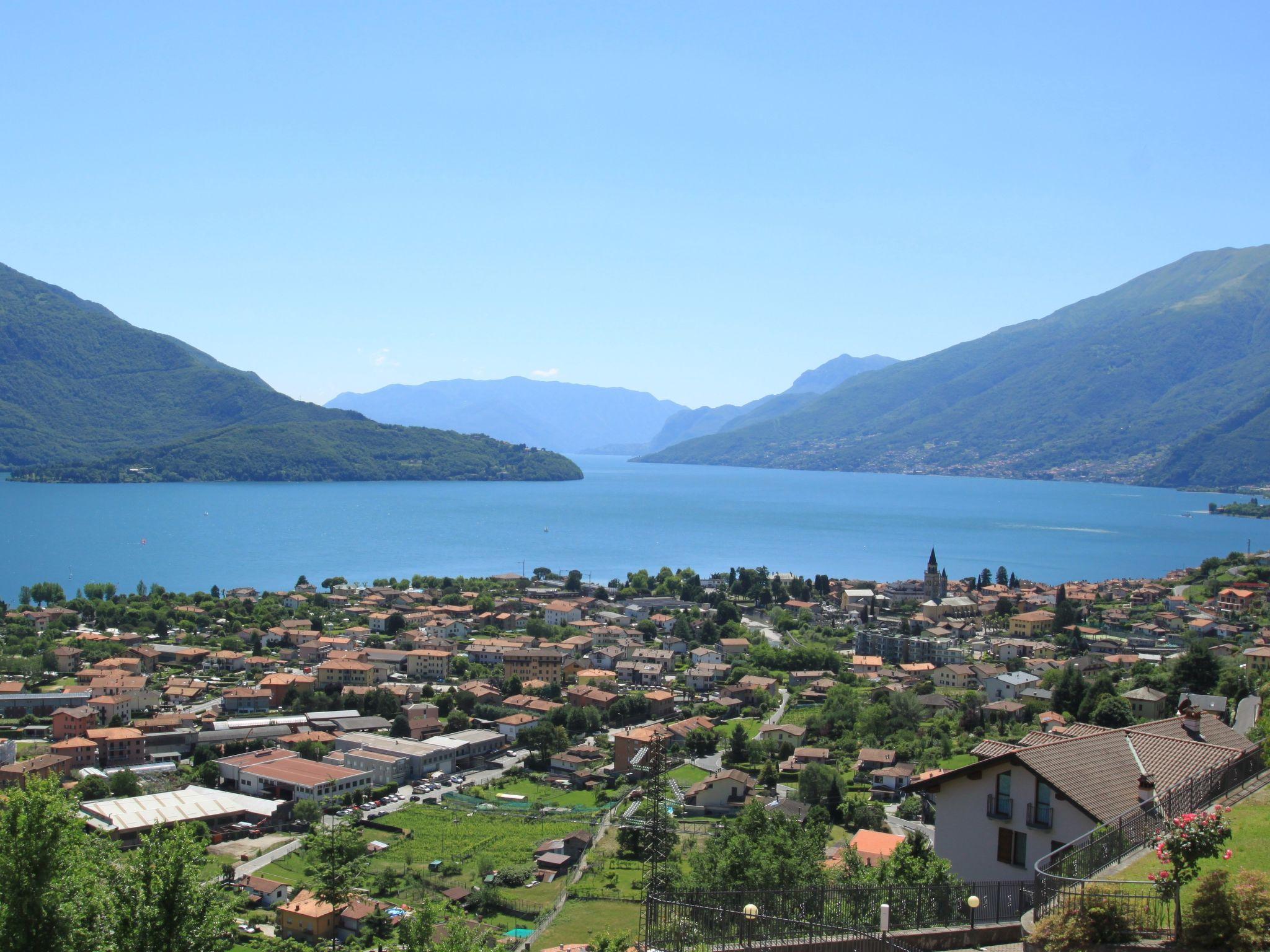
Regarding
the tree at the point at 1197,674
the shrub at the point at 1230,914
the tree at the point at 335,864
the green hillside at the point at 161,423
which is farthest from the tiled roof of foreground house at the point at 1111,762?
the green hillside at the point at 161,423

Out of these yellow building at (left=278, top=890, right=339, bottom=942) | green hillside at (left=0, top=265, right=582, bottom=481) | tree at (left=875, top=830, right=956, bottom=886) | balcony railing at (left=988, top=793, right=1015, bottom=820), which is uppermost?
green hillside at (left=0, top=265, right=582, bottom=481)

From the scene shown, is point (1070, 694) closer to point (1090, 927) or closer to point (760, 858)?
point (760, 858)

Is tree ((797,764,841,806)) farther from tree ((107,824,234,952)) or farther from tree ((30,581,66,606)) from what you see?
tree ((30,581,66,606))

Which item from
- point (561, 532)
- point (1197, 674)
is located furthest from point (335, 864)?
point (561, 532)

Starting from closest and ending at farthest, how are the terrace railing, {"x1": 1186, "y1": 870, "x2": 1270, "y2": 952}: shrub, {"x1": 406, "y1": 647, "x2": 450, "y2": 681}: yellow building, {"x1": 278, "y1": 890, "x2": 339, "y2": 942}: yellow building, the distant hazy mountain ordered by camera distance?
{"x1": 1186, "y1": 870, "x2": 1270, "y2": 952}: shrub < the terrace railing < {"x1": 278, "y1": 890, "x2": 339, "y2": 942}: yellow building < {"x1": 406, "y1": 647, "x2": 450, "y2": 681}: yellow building < the distant hazy mountain

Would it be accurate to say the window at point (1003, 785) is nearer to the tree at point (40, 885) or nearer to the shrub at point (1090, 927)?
the shrub at point (1090, 927)

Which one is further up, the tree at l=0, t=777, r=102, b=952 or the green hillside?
the green hillside

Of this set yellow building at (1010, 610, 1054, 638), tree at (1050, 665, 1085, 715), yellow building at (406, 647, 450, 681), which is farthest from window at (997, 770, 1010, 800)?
yellow building at (1010, 610, 1054, 638)

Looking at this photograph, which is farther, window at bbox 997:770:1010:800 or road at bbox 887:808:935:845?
road at bbox 887:808:935:845
